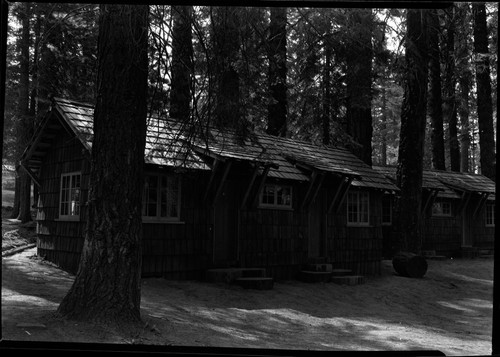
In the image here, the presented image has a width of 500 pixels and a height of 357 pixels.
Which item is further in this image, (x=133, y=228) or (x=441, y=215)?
(x=441, y=215)

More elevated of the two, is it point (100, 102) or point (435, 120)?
point (435, 120)

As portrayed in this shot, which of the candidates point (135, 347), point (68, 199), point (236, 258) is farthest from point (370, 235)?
point (135, 347)

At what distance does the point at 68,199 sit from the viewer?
1409 centimetres

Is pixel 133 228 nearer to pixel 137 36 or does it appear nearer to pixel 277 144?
pixel 137 36

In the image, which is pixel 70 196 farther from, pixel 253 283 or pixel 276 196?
pixel 276 196

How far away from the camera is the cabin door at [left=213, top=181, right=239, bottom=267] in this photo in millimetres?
14664

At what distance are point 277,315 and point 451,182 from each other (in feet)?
60.6

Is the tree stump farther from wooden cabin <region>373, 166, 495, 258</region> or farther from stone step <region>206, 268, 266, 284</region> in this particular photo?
stone step <region>206, 268, 266, 284</region>

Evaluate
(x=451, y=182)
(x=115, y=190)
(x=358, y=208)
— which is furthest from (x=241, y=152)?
(x=451, y=182)

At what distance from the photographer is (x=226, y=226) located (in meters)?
14.9

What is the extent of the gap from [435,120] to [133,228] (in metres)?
24.7

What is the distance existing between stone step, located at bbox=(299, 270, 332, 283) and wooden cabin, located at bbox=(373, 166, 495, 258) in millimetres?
6702

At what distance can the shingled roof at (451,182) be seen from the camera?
79.3 feet

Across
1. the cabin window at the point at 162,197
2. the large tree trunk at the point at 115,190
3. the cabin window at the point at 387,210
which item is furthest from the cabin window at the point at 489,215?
the large tree trunk at the point at 115,190
